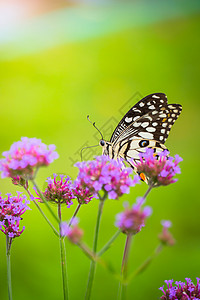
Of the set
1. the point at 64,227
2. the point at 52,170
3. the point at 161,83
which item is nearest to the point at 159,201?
the point at 52,170

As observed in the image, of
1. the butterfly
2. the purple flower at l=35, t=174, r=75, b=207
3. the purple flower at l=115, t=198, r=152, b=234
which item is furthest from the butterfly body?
the purple flower at l=115, t=198, r=152, b=234

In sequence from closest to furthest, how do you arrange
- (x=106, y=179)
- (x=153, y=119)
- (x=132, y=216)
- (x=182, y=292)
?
1. (x=132, y=216)
2. (x=106, y=179)
3. (x=182, y=292)
4. (x=153, y=119)

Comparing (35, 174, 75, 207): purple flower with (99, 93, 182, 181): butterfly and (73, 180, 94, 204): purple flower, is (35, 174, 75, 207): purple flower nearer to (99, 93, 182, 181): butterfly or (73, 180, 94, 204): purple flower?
(73, 180, 94, 204): purple flower

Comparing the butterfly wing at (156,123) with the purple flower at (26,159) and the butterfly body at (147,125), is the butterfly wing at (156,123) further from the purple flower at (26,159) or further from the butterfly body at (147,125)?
the purple flower at (26,159)

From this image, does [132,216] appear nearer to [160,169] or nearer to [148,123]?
[160,169]

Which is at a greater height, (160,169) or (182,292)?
(160,169)

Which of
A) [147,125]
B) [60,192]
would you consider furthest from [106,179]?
[147,125]
